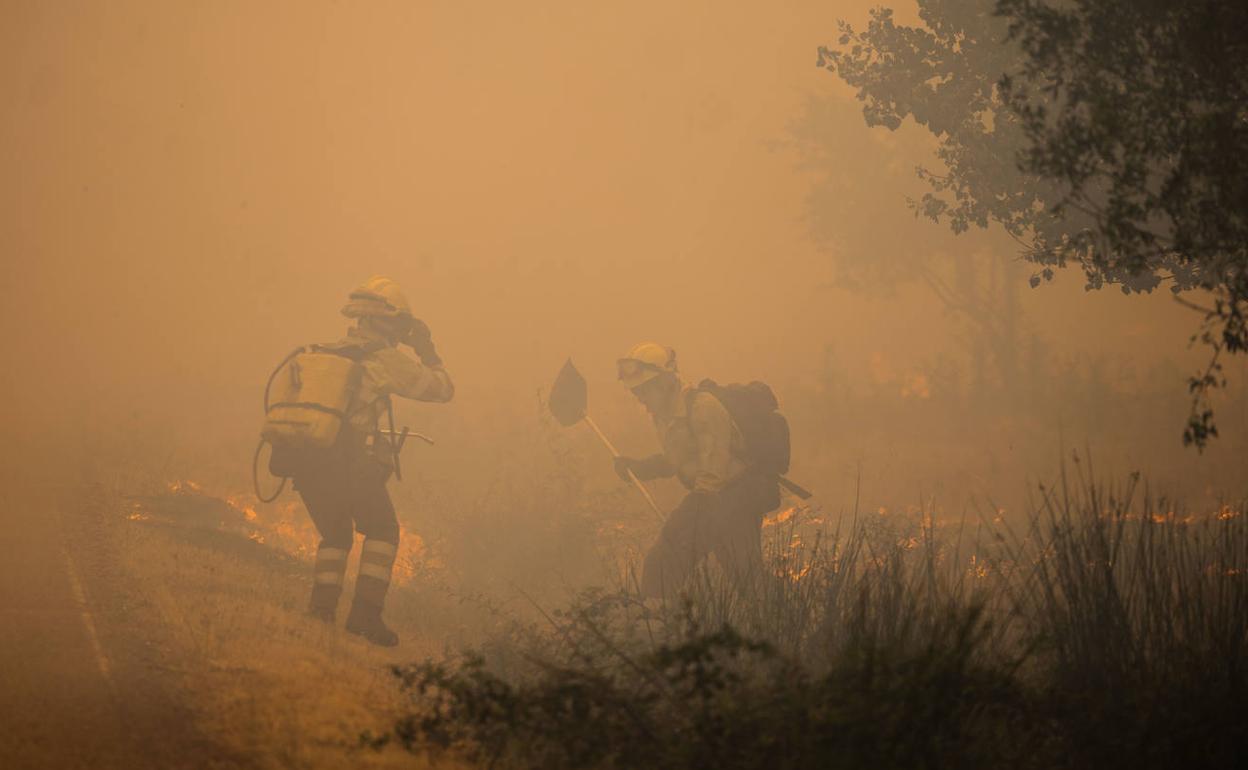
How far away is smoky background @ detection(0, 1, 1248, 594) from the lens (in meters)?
18.0

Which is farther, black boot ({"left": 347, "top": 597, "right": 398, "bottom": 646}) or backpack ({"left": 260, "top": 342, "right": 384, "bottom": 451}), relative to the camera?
backpack ({"left": 260, "top": 342, "right": 384, "bottom": 451})

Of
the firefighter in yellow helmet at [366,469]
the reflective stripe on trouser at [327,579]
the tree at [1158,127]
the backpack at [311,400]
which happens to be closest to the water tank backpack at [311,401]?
the backpack at [311,400]

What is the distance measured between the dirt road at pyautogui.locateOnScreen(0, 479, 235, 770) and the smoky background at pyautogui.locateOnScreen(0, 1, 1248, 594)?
536cm

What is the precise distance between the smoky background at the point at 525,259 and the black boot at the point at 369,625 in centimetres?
436

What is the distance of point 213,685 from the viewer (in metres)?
5.51

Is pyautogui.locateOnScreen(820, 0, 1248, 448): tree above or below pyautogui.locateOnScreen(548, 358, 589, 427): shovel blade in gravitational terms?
above

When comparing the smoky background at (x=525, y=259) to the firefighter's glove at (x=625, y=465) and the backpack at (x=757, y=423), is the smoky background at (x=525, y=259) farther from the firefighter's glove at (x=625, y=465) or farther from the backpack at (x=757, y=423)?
the backpack at (x=757, y=423)

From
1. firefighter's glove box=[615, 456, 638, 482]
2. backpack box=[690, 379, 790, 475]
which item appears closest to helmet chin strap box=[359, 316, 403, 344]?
firefighter's glove box=[615, 456, 638, 482]

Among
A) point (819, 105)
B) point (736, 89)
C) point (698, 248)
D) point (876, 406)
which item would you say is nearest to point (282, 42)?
point (736, 89)

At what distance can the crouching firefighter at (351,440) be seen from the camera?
811 cm

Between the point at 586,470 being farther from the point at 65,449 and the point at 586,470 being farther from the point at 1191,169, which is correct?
the point at 1191,169

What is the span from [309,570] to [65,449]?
6.97 m

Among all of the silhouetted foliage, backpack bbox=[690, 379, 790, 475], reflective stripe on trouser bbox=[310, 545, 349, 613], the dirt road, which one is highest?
backpack bbox=[690, 379, 790, 475]

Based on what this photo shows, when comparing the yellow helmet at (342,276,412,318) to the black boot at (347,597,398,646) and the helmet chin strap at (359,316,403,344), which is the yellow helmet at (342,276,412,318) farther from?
the black boot at (347,597,398,646)
